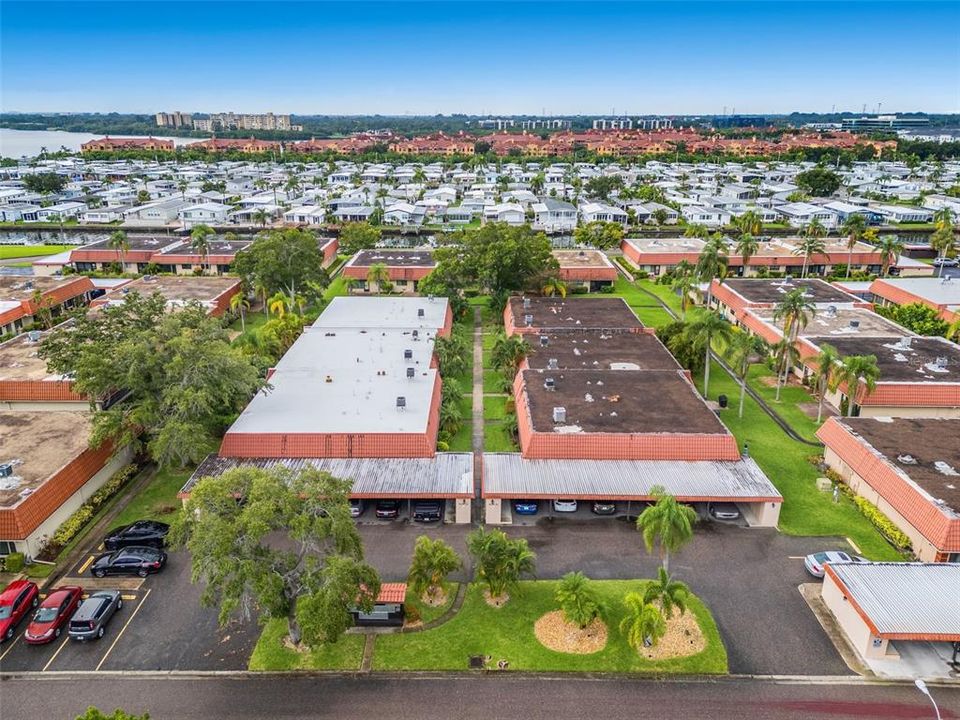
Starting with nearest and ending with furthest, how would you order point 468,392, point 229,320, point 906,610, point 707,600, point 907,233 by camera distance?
point 906,610 < point 707,600 < point 468,392 < point 229,320 < point 907,233

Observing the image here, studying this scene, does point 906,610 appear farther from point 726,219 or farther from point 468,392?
point 726,219

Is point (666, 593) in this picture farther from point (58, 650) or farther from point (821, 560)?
point (58, 650)

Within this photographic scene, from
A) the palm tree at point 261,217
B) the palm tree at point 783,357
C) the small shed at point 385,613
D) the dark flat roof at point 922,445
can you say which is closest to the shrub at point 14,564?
the small shed at point 385,613

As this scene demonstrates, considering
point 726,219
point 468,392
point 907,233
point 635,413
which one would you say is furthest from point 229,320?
point 907,233

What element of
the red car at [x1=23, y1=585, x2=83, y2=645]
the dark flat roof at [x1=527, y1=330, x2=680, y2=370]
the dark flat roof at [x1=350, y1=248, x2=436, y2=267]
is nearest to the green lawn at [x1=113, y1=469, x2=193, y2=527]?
the red car at [x1=23, y1=585, x2=83, y2=645]

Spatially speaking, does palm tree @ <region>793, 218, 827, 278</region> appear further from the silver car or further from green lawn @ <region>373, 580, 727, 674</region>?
the silver car

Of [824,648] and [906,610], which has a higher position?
[906,610]
